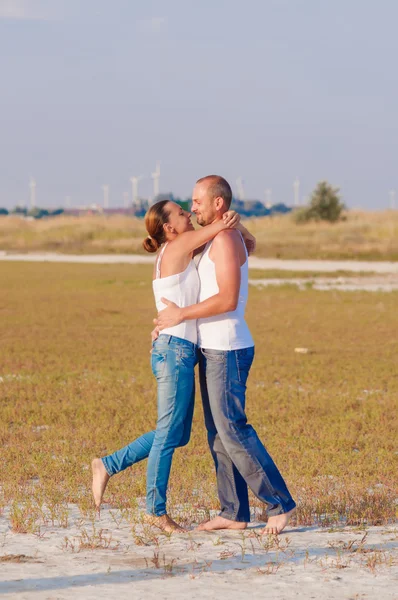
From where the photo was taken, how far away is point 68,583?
5.38m

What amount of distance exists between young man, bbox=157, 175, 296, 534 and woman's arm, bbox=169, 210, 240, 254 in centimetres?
5

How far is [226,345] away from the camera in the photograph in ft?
20.1

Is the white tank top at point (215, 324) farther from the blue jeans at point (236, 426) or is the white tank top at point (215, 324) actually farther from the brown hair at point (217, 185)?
the brown hair at point (217, 185)

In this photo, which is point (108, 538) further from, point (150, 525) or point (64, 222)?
point (64, 222)

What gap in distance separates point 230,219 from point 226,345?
29.8 inches

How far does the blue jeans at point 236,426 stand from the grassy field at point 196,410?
0.68 m

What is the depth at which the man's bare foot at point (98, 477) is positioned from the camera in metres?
6.66

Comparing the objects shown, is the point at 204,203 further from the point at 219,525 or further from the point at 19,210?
the point at 19,210

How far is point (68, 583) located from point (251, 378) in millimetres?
9524

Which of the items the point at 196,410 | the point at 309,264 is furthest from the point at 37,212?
the point at 196,410

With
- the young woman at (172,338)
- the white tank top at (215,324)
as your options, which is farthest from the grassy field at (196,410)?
the white tank top at (215,324)

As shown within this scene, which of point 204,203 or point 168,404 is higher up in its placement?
point 204,203

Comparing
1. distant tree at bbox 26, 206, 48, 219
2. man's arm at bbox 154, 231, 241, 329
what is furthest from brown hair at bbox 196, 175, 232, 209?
distant tree at bbox 26, 206, 48, 219

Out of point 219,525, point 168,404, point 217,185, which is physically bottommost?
point 219,525
